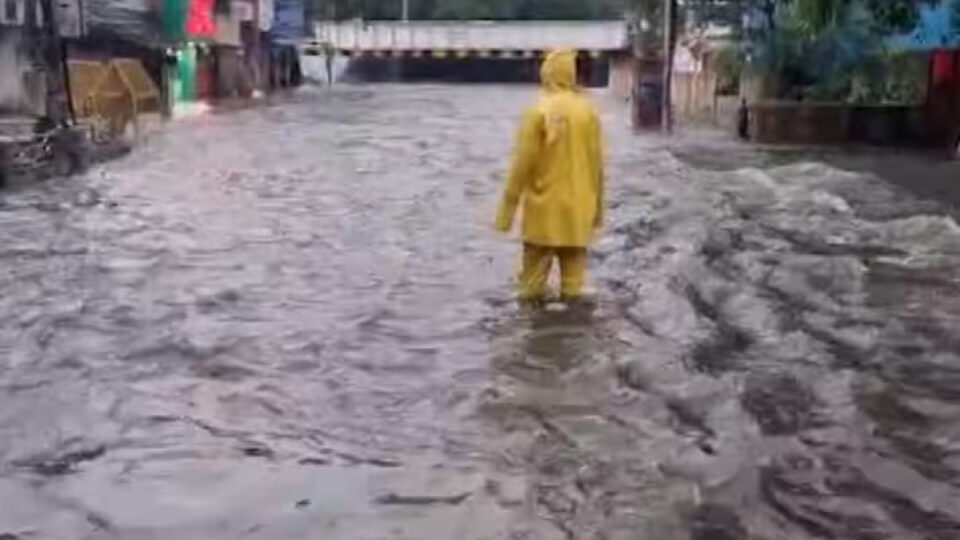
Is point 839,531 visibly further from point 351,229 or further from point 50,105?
point 50,105

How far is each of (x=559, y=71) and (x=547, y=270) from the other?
142 centimetres

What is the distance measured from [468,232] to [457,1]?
8138cm

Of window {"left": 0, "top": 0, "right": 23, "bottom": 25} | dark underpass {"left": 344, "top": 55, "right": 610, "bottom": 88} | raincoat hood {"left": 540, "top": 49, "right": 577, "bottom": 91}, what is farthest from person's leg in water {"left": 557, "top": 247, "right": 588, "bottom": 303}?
dark underpass {"left": 344, "top": 55, "right": 610, "bottom": 88}

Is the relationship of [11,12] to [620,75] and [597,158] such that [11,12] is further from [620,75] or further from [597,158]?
[620,75]

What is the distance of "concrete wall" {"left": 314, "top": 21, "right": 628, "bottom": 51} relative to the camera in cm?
8138

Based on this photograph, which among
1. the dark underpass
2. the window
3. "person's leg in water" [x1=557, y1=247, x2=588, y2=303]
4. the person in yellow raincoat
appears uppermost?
the window

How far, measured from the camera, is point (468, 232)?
15.9m

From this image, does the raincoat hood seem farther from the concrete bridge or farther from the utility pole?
the concrete bridge

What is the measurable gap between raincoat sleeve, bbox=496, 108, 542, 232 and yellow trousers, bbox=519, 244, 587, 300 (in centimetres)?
30

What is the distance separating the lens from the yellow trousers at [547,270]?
10688 millimetres

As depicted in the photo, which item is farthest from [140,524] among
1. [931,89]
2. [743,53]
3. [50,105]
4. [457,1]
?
[457,1]

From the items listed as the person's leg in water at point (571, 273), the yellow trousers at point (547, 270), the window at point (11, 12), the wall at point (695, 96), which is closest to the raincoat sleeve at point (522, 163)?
the yellow trousers at point (547, 270)

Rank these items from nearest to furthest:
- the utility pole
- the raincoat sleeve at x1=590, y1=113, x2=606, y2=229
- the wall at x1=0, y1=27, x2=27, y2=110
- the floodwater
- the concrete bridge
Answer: the floodwater < the raincoat sleeve at x1=590, y1=113, x2=606, y2=229 < the wall at x1=0, y1=27, x2=27, y2=110 < the utility pole < the concrete bridge

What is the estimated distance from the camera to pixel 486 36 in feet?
270
